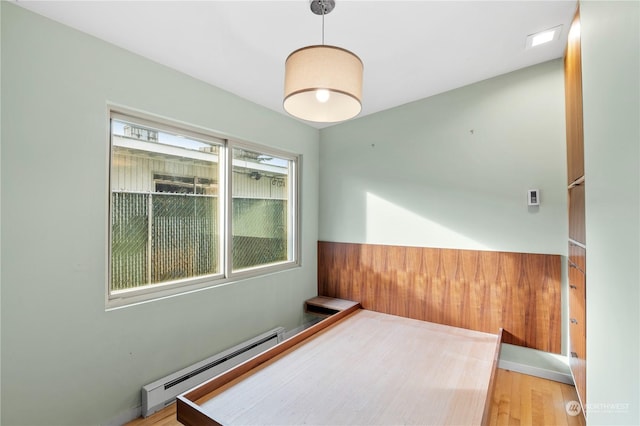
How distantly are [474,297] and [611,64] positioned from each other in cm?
213

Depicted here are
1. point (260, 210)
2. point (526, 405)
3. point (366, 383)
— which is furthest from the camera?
point (260, 210)

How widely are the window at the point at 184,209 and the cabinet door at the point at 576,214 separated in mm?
2593

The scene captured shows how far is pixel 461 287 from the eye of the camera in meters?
2.72

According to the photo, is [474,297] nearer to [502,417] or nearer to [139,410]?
[502,417]

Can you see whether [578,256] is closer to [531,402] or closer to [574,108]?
[574,108]

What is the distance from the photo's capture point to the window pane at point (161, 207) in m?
2.05

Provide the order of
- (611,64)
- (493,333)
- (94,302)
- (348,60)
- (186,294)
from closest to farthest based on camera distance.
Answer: (611,64) < (348,60) < (94,302) < (186,294) < (493,333)

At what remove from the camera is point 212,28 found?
184cm

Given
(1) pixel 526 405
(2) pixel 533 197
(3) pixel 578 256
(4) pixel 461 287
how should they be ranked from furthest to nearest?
(4) pixel 461 287 < (2) pixel 533 197 < (1) pixel 526 405 < (3) pixel 578 256

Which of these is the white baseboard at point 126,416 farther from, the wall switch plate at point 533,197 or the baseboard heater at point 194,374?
the wall switch plate at point 533,197

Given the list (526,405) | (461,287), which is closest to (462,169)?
(461,287)

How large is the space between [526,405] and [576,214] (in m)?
1.39

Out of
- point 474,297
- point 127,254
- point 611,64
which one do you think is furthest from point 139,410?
point 611,64

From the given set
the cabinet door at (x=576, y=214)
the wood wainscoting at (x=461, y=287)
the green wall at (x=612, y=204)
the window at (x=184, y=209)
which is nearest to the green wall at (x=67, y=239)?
the window at (x=184, y=209)
